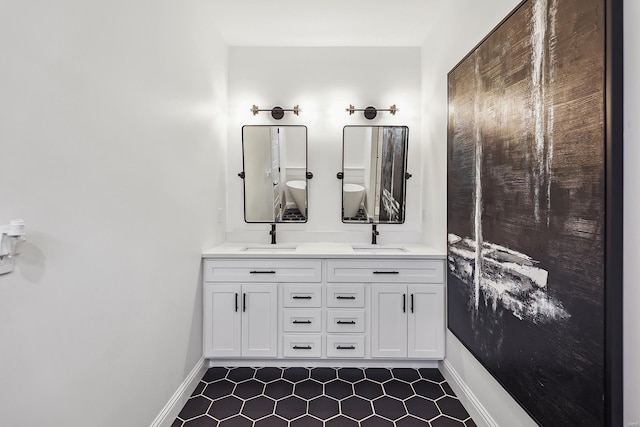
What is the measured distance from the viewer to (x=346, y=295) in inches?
89.6

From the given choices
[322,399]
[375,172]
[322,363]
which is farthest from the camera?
[375,172]

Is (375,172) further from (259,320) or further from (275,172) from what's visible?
(259,320)

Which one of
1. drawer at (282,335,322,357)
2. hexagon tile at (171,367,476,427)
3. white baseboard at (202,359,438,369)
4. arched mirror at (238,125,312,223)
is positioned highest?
arched mirror at (238,125,312,223)

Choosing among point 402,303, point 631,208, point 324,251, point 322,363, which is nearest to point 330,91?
point 324,251

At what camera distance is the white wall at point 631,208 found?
86 centimetres

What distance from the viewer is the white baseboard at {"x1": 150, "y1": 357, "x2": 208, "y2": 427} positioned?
1.68 meters

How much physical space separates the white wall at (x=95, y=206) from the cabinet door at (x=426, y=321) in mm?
1514

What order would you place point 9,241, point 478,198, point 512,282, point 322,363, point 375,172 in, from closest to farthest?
point 9,241, point 512,282, point 478,198, point 322,363, point 375,172

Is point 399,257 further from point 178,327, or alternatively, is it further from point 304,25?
point 304,25

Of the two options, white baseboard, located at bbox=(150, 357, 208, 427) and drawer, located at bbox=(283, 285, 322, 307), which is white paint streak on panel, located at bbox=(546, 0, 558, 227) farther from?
white baseboard, located at bbox=(150, 357, 208, 427)

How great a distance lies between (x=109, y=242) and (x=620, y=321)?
175 centimetres

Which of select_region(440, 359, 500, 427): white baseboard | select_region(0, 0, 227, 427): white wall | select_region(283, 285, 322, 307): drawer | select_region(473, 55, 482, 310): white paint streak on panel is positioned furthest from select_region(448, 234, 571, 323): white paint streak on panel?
select_region(0, 0, 227, 427): white wall

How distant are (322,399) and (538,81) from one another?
2.00 m

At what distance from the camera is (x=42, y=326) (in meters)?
0.99
